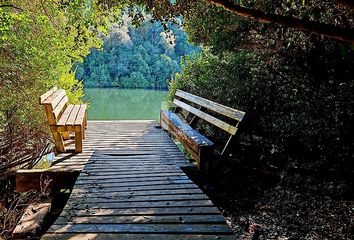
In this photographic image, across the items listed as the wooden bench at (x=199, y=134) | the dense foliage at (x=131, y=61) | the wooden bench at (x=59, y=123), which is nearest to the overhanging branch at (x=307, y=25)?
the wooden bench at (x=199, y=134)

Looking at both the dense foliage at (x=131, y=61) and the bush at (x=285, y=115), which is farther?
the dense foliage at (x=131, y=61)

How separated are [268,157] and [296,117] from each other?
1.21 m

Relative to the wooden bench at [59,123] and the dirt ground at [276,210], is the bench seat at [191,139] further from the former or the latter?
the wooden bench at [59,123]

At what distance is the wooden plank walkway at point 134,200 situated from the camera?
2809 millimetres

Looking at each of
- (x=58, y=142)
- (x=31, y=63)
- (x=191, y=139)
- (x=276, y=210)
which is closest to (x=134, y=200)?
(x=191, y=139)

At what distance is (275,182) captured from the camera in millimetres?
6504

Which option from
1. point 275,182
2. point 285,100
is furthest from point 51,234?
point 285,100

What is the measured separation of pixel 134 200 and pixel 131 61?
6088cm

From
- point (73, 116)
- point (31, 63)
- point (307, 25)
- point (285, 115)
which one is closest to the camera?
point (307, 25)

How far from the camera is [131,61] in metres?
62.6

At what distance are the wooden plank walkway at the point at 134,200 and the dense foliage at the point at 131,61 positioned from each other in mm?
53585

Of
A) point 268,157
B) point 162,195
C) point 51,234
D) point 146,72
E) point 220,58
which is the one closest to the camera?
point 51,234

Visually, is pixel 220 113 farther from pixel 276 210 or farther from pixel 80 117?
pixel 80 117

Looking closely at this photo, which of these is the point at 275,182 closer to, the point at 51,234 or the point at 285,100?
the point at 285,100
